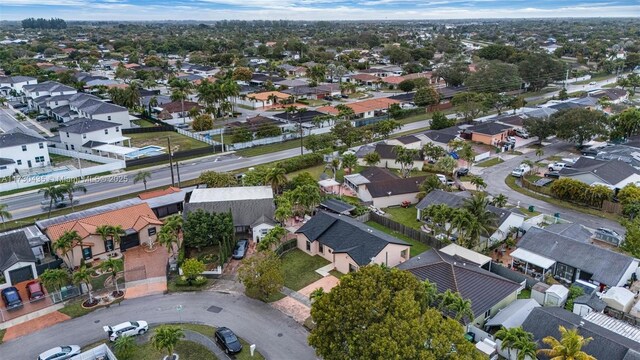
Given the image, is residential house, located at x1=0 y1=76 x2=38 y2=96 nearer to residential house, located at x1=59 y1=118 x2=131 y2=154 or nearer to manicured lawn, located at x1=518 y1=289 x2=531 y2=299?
residential house, located at x1=59 y1=118 x2=131 y2=154

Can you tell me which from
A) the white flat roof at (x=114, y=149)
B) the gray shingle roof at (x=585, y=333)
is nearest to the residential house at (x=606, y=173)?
the gray shingle roof at (x=585, y=333)

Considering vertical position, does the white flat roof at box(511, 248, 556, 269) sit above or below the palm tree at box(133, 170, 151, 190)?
below

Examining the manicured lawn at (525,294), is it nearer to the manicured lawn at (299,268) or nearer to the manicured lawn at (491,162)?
the manicured lawn at (299,268)

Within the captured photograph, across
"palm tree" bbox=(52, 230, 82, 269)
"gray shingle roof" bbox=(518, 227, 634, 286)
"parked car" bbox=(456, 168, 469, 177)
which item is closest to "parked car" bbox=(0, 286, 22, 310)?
"palm tree" bbox=(52, 230, 82, 269)

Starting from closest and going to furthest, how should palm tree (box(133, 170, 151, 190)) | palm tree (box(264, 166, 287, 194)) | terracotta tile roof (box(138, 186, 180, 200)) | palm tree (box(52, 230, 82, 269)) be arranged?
palm tree (box(52, 230, 82, 269)), terracotta tile roof (box(138, 186, 180, 200)), palm tree (box(264, 166, 287, 194)), palm tree (box(133, 170, 151, 190))

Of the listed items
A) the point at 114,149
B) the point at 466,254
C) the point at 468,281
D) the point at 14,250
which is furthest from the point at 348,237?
the point at 114,149

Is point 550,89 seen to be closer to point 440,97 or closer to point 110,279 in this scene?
point 440,97
